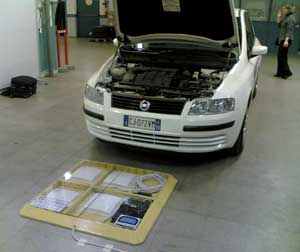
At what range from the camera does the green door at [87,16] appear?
13.2 meters

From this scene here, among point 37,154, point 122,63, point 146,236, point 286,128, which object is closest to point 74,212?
point 146,236

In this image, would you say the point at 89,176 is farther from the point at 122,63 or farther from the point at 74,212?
the point at 122,63

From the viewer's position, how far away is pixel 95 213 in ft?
8.54

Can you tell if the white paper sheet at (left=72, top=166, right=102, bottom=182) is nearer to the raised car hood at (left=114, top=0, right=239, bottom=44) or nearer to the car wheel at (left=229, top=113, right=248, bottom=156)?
the car wheel at (left=229, top=113, right=248, bottom=156)

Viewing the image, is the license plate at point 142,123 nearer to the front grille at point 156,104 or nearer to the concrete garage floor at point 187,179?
the front grille at point 156,104

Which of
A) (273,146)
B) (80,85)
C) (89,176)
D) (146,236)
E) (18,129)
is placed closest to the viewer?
(146,236)

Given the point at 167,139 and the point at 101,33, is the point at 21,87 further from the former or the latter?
the point at 101,33

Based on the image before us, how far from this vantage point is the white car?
10.2ft

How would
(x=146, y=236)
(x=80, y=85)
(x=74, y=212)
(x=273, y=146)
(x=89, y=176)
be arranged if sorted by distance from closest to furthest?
(x=146, y=236), (x=74, y=212), (x=89, y=176), (x=273, y=146), (x=80, y=85)

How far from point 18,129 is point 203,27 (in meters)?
2.37

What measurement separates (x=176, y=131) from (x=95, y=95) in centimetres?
87

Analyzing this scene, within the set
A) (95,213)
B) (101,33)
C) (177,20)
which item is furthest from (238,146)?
(101,33)

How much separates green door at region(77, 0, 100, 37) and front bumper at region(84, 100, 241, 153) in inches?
422

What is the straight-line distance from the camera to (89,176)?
10.3ft
